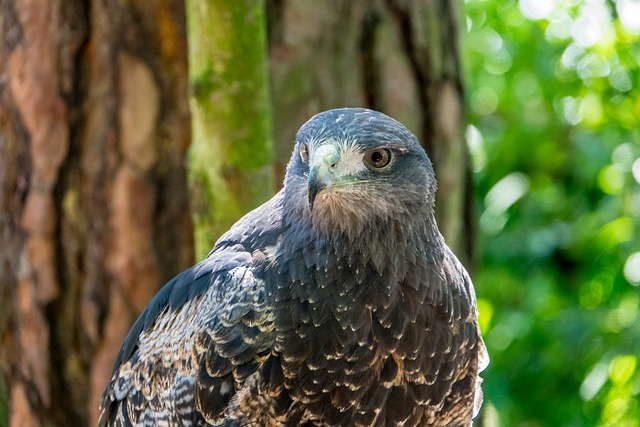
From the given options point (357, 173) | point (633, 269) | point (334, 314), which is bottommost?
point (633, 269)

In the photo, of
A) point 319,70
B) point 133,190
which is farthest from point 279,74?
point 133,190

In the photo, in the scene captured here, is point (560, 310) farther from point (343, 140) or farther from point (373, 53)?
point (343, 140)

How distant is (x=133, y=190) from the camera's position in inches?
175

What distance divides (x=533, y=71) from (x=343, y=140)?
16.1 feet

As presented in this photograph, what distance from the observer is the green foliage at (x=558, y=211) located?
6.07 m

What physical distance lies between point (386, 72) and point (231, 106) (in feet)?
3.88

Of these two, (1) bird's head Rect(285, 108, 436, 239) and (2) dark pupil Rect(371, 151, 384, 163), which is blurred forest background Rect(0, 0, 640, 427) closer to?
(1) bird's head Rect(285, 108, 436, 239)

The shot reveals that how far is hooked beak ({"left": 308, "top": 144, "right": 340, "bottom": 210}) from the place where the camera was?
2.62 metres

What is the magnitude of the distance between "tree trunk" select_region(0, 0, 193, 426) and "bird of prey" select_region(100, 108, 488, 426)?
1.49 meters

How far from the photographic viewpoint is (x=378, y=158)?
276 cm

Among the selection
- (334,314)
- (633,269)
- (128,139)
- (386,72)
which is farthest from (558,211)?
(334,314)

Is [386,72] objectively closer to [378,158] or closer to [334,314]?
[378,158]

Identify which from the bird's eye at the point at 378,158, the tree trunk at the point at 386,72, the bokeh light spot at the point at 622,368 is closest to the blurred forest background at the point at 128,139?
the tree trunk at the point at 386,72

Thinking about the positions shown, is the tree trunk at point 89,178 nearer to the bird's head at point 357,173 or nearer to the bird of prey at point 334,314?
the bird of prey at point 334,314
